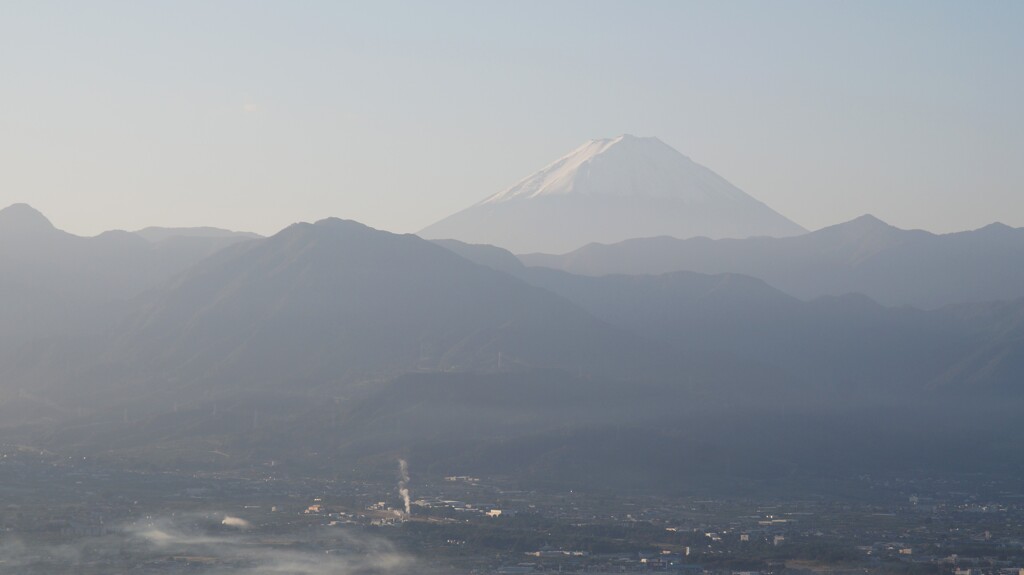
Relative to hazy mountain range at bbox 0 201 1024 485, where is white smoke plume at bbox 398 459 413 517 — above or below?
below

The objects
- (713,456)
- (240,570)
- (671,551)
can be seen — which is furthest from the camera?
(713,456)

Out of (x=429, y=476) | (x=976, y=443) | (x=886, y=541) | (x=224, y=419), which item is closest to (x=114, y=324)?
(x=224, y=419)

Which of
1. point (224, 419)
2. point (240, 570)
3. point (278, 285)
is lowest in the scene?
point (240, 570)

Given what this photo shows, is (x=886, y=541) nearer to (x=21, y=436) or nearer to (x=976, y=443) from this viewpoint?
(x=976, y=443)

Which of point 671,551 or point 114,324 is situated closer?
point 671,551

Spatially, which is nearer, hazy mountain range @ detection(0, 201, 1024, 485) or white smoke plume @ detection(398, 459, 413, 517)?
white smoke plume @ detection(398, 459, 413, 517)

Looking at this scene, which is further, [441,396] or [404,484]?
[441,396]

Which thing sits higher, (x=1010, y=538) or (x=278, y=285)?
(x=278, y=285)

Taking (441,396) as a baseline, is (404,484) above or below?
below
